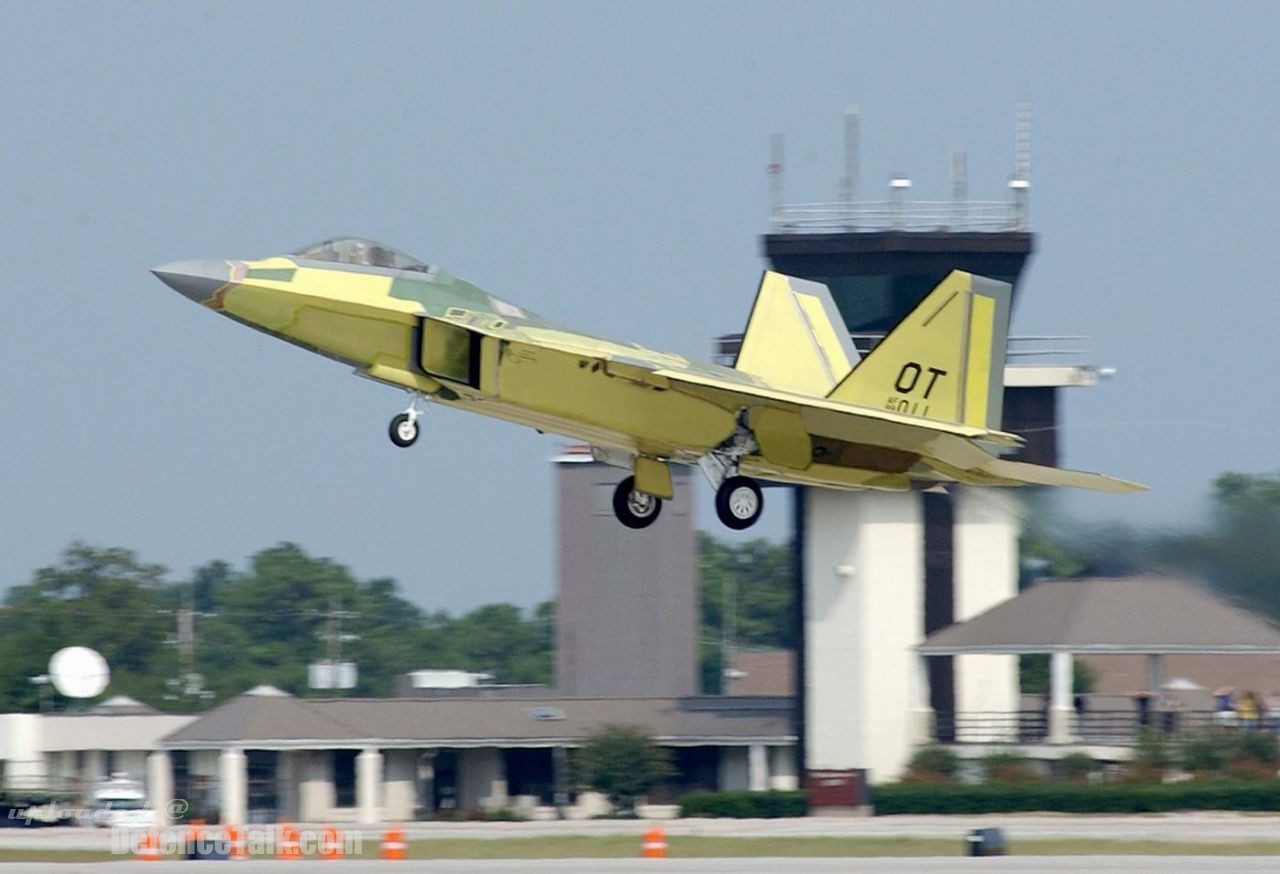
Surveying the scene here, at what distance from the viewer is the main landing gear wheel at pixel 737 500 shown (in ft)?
83.4

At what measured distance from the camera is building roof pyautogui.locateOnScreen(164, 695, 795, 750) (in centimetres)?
5122

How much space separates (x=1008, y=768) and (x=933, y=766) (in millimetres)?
1623

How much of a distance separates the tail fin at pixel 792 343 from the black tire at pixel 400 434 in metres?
6.27

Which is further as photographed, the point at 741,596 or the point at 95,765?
the point at 741,596

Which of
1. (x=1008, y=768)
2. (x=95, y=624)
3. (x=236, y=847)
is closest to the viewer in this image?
(x=236, y=847)

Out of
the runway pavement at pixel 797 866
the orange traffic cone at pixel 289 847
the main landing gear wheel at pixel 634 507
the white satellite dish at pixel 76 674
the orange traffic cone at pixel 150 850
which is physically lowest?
the orange traffic cone at pixel 289 847

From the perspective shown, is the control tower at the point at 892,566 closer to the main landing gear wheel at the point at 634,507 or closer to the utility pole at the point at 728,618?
the main landing gear wheel at the point at 634,507

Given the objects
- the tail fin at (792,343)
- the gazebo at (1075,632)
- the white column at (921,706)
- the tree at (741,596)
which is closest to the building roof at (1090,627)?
the gazebo at (1075,632)

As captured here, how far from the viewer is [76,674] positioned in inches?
2055

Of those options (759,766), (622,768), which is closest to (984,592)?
(759,766)

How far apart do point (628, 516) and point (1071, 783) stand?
18.4 m

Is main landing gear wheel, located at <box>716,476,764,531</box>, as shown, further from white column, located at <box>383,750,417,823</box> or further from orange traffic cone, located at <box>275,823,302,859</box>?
white column, located at <box>383,750,417,823</box>

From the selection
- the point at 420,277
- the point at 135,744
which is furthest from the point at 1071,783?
the point at 135,744

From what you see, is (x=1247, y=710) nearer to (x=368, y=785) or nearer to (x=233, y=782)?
(x=368, y=785)
